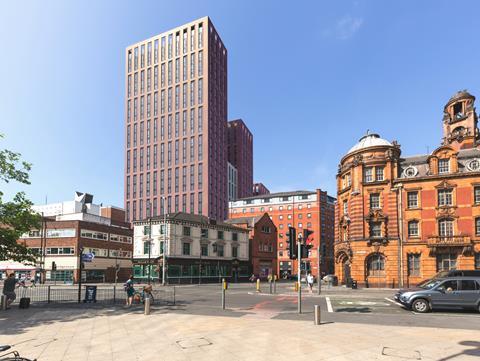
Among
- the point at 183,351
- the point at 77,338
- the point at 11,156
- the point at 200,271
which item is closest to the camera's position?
the point at 183,351

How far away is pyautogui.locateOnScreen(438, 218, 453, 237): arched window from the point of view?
38219mm

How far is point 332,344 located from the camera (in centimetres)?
1114

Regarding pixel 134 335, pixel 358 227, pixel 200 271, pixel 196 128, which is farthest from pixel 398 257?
pixel 196 128

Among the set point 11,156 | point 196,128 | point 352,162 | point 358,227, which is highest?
point 196,128

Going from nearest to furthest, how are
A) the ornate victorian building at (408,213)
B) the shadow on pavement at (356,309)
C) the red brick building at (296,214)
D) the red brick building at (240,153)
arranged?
the shadow on pavement at (356,309)
the ornate victorian building at (408,213)
the red brick building at (296,214)
the red brick building at (240,153)

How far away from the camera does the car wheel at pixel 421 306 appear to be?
18656 millimetres

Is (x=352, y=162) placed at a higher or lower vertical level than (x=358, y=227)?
higher

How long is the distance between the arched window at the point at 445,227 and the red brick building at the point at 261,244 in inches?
1448

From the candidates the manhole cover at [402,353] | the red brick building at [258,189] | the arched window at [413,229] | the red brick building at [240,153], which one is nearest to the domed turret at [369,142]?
the arched window at [413,229]

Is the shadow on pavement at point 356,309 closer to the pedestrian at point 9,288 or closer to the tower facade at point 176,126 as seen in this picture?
the pedestrian at point 9,288

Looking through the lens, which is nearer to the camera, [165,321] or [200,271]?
[165,321]

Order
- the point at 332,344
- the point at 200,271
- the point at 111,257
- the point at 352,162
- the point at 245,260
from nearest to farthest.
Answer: the point at 332,344 < the point at 352,162 < the point at 200,271 < the point at 111,257 < the point at 245,260

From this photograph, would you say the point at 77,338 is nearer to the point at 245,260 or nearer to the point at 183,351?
the point at 183,351

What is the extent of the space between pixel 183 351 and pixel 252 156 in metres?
148
